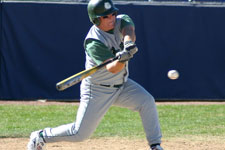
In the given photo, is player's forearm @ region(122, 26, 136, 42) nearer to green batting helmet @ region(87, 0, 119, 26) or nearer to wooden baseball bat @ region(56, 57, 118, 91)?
green batting helmet @ region(87, 0, 119, 26)

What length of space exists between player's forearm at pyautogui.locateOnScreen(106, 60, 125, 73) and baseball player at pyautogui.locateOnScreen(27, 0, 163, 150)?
10 millimetres

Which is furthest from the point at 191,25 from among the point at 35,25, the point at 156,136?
the point at 156,136

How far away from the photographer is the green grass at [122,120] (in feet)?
26.9

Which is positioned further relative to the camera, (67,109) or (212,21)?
(212,21)

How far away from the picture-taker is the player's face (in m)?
5.38

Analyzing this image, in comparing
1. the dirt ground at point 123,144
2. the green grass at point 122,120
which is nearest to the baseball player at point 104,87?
the dirt ground at point 123,144

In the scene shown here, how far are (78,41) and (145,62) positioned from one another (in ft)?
5.40

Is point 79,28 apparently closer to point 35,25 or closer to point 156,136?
point 35,25

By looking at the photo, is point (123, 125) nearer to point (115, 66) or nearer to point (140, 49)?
point (140, 49)

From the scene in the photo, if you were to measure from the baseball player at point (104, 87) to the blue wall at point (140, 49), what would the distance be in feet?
20.2

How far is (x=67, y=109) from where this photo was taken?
10.7 m

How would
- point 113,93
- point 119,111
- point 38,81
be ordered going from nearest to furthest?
point 113,93 → point 119,111 → point 38,81

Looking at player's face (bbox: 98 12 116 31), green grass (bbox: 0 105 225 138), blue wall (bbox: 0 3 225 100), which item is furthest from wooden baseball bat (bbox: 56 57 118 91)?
blue wall (bbox: 0 3 225 100)

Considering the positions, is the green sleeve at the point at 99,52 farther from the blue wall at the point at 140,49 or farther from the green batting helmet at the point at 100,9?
the blue wall at the point at 140,49
